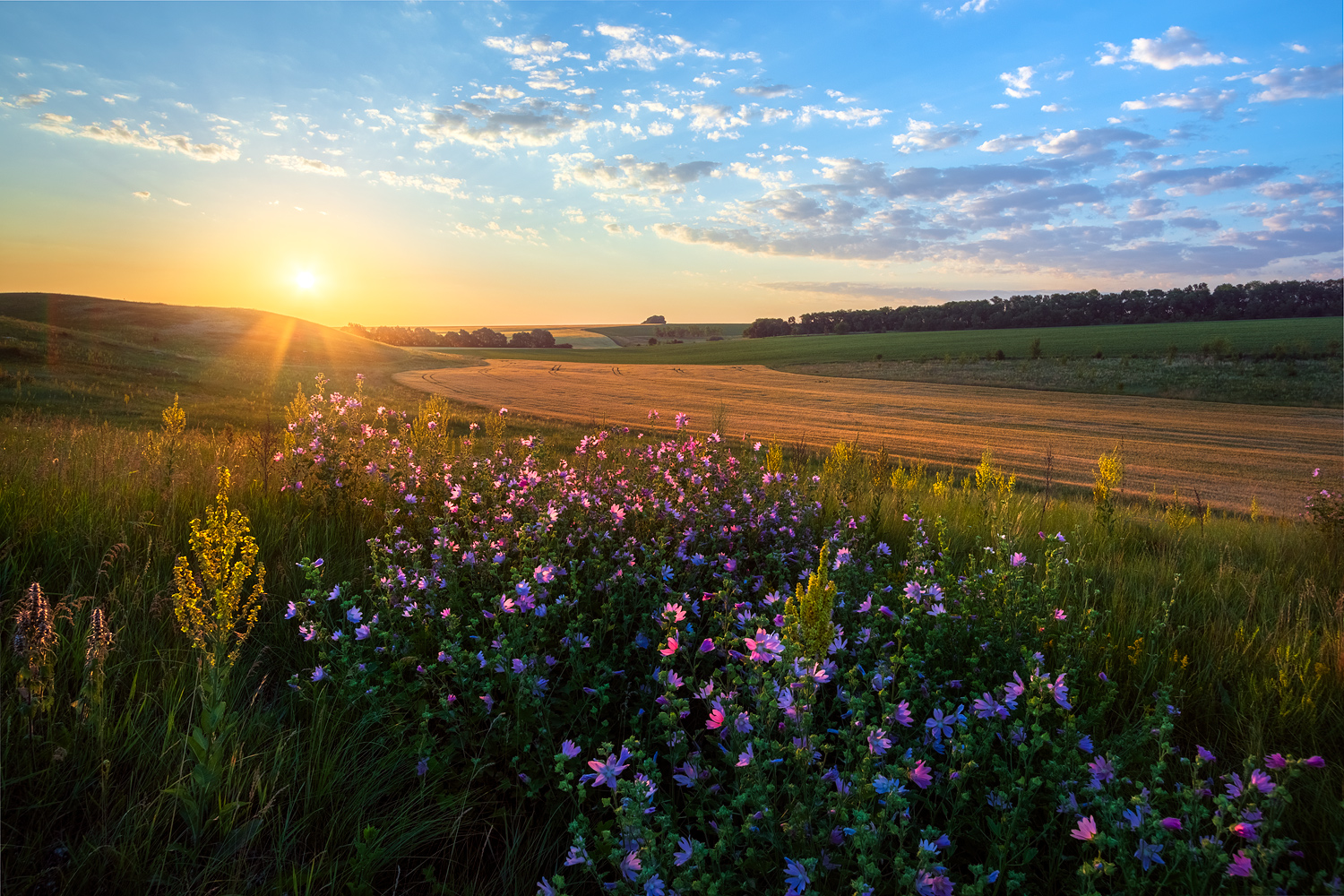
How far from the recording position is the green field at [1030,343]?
127ft

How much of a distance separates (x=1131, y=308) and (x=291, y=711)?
7838 centimetres

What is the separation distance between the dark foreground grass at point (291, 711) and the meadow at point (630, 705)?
0.05ft

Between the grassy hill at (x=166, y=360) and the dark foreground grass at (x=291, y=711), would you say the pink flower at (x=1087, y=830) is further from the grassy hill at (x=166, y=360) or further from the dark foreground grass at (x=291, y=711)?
the grassy hill at (x=166, y=360)

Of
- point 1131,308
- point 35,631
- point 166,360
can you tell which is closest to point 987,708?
point 35,631

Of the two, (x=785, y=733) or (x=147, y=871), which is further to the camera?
(x=785, y=733)

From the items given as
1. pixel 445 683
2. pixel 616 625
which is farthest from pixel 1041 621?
pixel 445 683

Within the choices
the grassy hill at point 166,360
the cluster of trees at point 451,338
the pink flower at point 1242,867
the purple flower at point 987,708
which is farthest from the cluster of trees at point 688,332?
the pink flower at point 1242,867

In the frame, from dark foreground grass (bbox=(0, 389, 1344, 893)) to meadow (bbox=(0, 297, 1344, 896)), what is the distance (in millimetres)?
16

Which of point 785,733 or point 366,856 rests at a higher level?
point 785,733

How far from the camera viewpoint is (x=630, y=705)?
2.89 metres

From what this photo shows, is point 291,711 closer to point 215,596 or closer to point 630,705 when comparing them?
point 215,596

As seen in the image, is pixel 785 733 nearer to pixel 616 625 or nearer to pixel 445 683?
pixel 616 625

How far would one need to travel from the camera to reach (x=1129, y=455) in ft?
51.0

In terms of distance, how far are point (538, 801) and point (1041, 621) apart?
7.67ft
